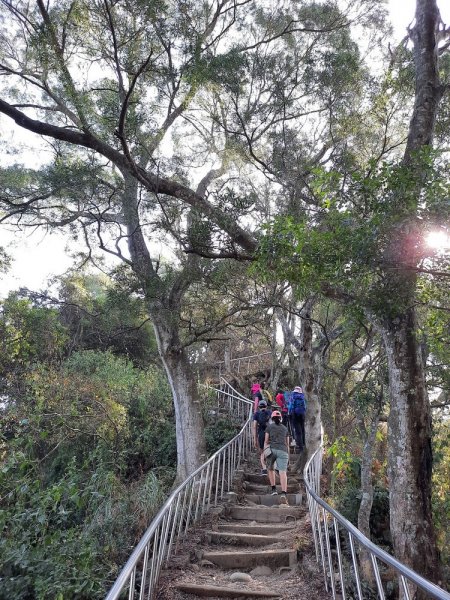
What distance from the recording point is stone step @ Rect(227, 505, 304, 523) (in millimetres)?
7840

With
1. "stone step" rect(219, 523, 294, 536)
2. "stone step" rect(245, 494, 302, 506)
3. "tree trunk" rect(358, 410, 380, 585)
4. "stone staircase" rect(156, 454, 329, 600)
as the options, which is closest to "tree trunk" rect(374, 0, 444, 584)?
"stone staircase" rect(156, 454, 329, 600)

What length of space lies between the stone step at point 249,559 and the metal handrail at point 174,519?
0.52m

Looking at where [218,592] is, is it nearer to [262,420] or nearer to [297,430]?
[262,420]

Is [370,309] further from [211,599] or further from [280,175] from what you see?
[280,175]

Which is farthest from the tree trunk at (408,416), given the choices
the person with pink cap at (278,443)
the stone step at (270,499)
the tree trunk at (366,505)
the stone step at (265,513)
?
the stone step at (270,499)

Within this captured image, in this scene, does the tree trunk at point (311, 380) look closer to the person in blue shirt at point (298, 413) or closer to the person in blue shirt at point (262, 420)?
the person in blue shirt at point (298, 413)

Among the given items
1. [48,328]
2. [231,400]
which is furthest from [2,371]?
[231,400]

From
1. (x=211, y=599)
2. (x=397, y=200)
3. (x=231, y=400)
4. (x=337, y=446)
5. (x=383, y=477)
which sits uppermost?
(x=397, y=200)

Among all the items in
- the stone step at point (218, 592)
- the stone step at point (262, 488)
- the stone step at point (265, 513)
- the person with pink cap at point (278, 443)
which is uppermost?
the person with pink cap at point (278, 443)

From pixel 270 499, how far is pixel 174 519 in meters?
4.00

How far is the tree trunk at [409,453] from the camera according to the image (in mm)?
5340

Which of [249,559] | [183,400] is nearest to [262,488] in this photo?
[183,400]

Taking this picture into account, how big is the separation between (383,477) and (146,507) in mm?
5822

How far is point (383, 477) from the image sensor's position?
1094 centimetres
